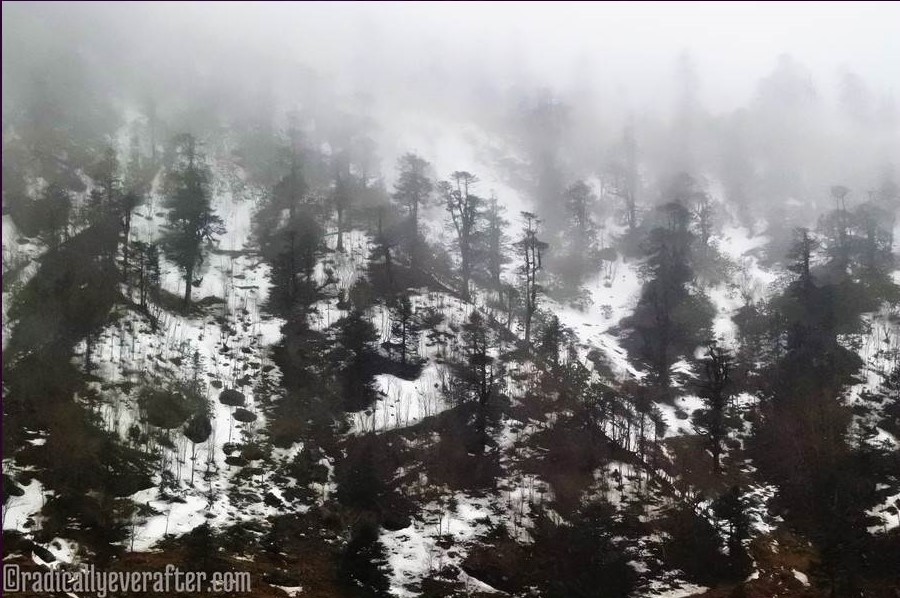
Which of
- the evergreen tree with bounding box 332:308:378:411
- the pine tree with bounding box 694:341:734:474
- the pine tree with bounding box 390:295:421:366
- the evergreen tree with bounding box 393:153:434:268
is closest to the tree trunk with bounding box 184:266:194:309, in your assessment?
the evergreen tree with bounding box 332:308:378:411

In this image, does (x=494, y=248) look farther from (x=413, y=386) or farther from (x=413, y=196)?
(x=413, y=386)

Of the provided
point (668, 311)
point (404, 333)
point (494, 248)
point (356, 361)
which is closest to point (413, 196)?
point (494, 248)

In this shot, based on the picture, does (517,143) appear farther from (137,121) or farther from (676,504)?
(676,504)

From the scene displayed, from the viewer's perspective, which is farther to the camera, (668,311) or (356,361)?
(668,311)

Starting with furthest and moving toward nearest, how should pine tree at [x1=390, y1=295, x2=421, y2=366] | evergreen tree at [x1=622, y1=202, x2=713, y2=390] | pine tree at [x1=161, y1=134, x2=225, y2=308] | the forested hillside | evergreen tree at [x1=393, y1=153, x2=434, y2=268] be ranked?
evergreen tree at [x1=393, y1=153, x2=434, y2=268] < evergreen tree at [x1=622, y1=202, x2=713, y2=390] < pine tree at [x1=161, y1=134, x2=225, y2=308] < pine tree at [x1=390, y1=295, x2=421, y2=366] < the forested hillside

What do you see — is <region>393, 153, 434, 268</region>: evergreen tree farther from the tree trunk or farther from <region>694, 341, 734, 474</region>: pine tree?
<region>694, 341, 734, 474</region>: pine tree

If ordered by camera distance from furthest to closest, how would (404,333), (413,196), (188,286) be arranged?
1. (413,196)
2. (188,286)
3. (404,333)

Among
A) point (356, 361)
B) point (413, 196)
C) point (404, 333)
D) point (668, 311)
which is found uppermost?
point (413, 196)

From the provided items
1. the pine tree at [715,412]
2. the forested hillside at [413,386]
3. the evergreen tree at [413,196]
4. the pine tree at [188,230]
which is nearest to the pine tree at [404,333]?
the forested hillside at [413,386]

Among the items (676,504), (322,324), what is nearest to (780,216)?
(676,504)

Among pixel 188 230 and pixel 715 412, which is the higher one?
pixel 188 230

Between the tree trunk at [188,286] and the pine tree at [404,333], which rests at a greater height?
the tree trunk at [188,286]

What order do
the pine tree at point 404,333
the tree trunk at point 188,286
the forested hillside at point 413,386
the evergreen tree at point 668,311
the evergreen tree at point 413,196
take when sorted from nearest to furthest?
the forested hillside at point 413,386, the pine tree at point 404,333, the tree trunk at point 188,286, the evergreen tree at point 668,311, the evergreen tree at point 413,196

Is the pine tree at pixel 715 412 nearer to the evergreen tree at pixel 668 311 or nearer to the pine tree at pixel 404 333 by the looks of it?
the evergreen tree at pixel 668 311
